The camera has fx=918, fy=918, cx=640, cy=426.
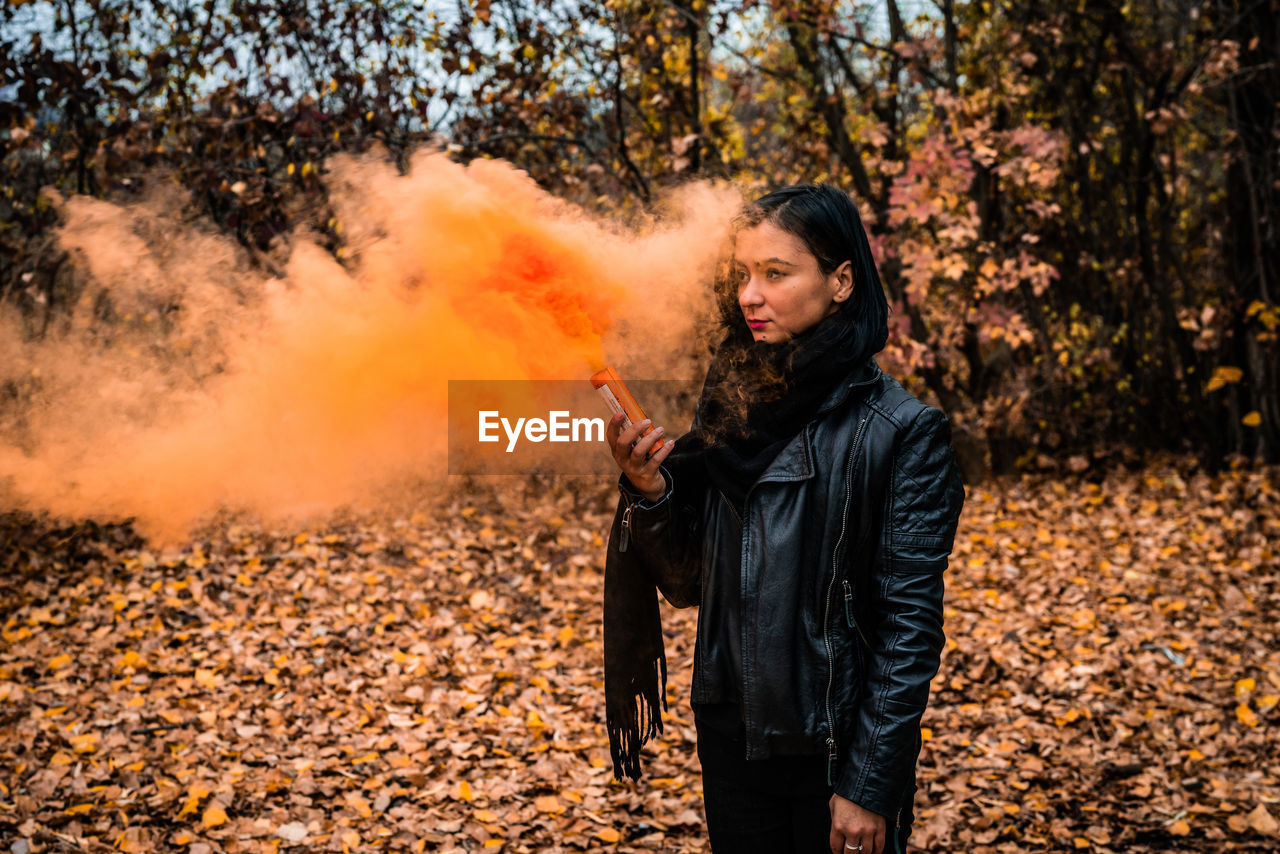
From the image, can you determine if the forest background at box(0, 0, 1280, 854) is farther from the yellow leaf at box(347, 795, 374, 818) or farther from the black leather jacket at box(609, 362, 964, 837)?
the black leather jacket at box(609, 362, 964, 837)

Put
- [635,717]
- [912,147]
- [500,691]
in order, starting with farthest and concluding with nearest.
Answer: [912,147] → [500,691] → [635,717]

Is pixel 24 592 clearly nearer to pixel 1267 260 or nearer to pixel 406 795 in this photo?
pixel 406 795

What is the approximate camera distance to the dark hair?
225cm

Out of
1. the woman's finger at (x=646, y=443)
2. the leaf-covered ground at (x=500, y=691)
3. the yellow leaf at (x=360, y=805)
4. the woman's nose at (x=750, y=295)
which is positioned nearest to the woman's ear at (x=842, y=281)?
the woman's nose at (x=750, y=295)

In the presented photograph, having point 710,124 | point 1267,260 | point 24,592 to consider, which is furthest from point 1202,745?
point 24,592

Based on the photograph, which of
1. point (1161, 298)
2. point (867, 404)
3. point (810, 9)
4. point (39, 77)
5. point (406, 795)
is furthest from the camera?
point (1161, 298)

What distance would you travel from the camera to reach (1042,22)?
377 inches

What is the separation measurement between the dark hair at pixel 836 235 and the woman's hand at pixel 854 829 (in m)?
1.07

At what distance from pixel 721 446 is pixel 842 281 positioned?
516 mm

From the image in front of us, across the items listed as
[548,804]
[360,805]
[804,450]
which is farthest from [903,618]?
[360,805]

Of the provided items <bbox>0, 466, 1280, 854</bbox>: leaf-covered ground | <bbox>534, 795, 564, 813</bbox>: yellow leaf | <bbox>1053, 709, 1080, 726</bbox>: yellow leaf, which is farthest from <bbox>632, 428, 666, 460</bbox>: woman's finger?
<bbox>1053, 709, 1080, 726</bbox>: yellow leaf

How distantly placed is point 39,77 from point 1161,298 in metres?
10.8

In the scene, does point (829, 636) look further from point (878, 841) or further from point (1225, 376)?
point (1225, 376)

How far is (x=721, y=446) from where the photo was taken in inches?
93.5
